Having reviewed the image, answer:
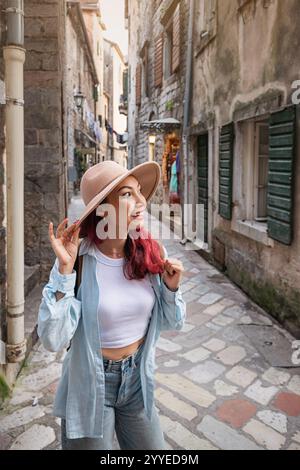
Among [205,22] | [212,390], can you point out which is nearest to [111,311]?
[212,390]

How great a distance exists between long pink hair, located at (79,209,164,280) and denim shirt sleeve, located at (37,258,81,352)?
0.78ft

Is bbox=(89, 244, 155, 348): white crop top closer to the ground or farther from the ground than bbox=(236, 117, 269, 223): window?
closer to the ground

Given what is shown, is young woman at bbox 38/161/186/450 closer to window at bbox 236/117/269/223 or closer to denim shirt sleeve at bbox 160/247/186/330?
denim shirt sleeve at bbox 160/247/186/330

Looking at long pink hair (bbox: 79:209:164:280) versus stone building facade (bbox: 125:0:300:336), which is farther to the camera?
stone building facade (bbox: 125:0:300:336)

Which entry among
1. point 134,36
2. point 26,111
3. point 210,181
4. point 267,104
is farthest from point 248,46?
point 134,36

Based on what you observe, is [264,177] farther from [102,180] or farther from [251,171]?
[102,180]

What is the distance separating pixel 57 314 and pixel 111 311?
9.7 inches

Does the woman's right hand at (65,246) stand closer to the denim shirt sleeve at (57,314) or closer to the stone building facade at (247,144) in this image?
the denim shirt sleeve at (57,314)

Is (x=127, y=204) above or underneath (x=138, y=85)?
underneath

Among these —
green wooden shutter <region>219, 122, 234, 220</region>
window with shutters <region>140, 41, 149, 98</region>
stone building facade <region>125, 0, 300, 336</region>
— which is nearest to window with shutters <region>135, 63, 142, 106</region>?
window with shutters <region>140, 41, 149, 98</region>

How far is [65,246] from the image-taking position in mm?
1570

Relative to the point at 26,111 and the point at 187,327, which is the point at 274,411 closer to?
the point at 187,327

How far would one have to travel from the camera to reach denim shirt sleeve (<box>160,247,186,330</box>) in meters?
1.76

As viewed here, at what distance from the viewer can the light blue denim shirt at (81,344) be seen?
1531mm
